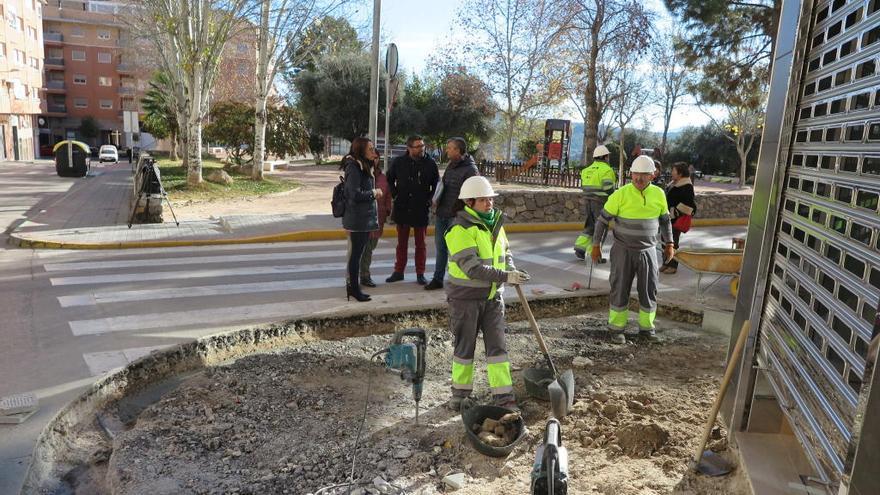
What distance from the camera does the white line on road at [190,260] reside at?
893 cm

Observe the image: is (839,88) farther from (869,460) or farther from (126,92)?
(126,92)

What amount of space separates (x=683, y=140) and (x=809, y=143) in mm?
50851

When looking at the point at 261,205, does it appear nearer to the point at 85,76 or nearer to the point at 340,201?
the point at 340,201

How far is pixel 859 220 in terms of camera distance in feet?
8.46

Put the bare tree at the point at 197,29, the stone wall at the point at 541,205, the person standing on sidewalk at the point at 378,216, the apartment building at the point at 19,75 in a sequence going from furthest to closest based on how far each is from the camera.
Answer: the apartment building at the point at 19,75 < the bare tree at the point at 197,29 < the stone wall at the point at 541,205 < the person standing on sidewalk at the point at 378,216

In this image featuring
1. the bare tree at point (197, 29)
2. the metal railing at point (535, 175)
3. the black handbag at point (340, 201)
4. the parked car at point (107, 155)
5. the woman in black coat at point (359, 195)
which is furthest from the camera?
the parked car at point (107, 155)

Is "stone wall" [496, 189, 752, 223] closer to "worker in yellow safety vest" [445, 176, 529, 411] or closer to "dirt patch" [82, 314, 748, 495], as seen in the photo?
"dirt patch" [82, 314, 748, 495]

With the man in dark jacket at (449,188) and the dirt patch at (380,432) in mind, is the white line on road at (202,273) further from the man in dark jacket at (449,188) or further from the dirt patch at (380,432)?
the dirt patch at (380,432)

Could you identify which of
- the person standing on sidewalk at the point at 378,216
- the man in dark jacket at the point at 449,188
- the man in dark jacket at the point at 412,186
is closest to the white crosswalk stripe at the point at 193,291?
the person standing on sidewalk at the point at 378,216

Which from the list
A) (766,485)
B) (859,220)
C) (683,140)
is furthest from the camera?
(683,140)

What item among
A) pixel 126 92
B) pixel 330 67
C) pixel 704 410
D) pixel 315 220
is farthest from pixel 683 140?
pixel 126 92

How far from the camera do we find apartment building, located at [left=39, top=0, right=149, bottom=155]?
67.2 m

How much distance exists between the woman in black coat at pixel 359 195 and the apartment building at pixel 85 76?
68.1 meters

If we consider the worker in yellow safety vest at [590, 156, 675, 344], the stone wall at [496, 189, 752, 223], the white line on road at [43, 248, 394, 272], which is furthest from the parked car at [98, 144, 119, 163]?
the worker in yellow safety vest at [590, 156, 675, 344]
